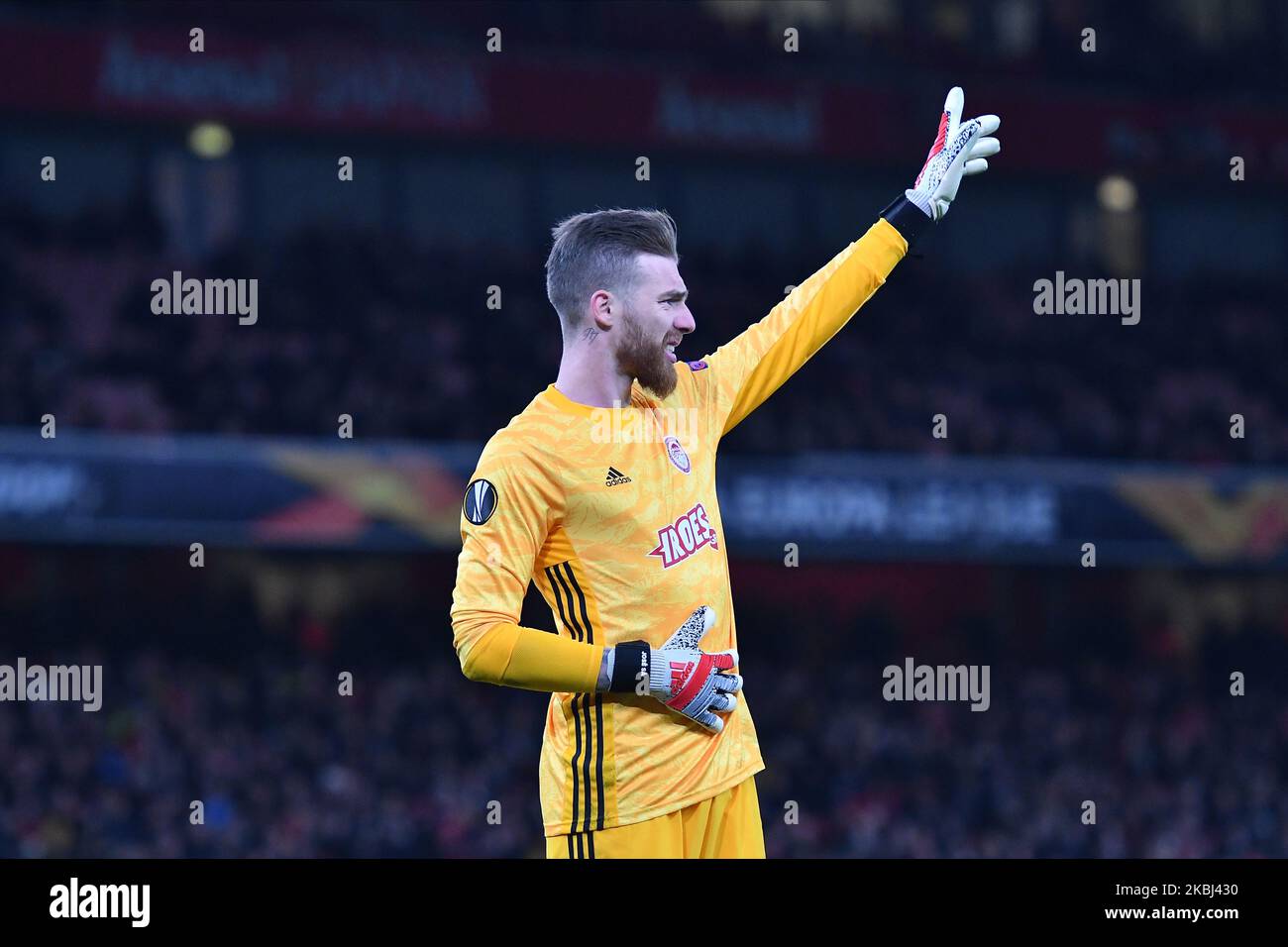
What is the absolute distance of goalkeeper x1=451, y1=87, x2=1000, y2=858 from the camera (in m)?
4.68

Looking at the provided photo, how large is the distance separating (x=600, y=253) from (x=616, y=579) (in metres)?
0.90

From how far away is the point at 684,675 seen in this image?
15.4 ft

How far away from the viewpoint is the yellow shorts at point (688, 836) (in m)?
4.77

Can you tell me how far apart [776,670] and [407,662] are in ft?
13.6

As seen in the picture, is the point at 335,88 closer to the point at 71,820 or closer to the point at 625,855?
the point at 71,820

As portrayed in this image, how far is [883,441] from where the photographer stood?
19.2 meters

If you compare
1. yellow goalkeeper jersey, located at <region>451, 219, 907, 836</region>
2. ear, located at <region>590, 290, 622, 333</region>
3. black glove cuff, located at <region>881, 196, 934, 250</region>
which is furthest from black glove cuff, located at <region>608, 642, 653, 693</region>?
black glove cuff, located at <region>881, 196, 934, 250</region>

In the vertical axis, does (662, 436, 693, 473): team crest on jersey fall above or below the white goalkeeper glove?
below

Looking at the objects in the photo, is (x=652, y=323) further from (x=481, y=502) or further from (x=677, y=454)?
(x=481, y=502)

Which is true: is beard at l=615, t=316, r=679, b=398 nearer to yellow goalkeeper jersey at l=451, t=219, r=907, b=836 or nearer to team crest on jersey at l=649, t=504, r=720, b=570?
yellow goalkeeper jersey at l=451, t=219, r=907, b=836

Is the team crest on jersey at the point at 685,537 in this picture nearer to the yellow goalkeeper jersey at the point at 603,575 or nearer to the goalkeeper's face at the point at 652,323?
the yellow goalkeeper jersey at the point at 603,575

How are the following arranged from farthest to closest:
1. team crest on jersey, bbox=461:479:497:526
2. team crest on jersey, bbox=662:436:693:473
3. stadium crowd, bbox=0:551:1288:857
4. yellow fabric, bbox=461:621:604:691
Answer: stadium crowd, bbox=0:551:1288:857 → team crest on jersey, bbox=662:436:693:473 → team crest on jersey, bbox=461:479:497:526 → yellow fabric, bbox=461:621:604:691

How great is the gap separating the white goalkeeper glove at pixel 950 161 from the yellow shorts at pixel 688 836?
6.00 feet

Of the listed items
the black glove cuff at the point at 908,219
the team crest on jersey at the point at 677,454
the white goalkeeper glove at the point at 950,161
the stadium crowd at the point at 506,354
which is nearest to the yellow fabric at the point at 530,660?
the team crest on jersey at the point at 677,454
